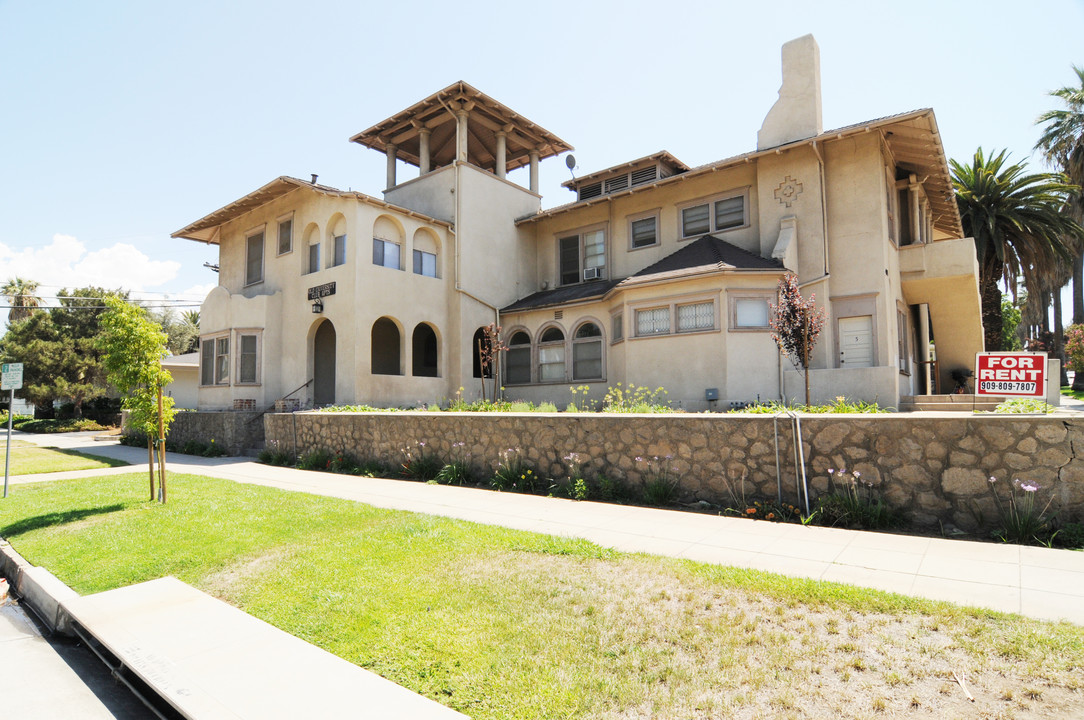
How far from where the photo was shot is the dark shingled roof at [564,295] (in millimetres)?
20870

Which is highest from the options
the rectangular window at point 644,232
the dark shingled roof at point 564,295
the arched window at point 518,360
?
the rectangular window at point 644,232

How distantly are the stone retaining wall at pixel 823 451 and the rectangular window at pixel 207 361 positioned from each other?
46.9ft

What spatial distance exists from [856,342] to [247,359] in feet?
64.3

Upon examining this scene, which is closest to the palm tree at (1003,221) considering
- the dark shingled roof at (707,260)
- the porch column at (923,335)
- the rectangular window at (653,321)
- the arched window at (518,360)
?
the porch column at (923,335)

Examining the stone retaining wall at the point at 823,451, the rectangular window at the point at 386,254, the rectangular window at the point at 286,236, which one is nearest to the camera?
the stone retaining wall at the point at 823,451

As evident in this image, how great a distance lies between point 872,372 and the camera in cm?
1584

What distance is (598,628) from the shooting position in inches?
172

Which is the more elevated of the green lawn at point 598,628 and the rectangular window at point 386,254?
the rectangular window at point 386,254

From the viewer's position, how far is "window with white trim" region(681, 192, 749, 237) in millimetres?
19219

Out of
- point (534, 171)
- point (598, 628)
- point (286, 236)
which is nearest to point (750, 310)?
point (534, 171)

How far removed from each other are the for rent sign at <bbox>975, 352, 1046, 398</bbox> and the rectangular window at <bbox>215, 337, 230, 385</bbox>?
2139 cm

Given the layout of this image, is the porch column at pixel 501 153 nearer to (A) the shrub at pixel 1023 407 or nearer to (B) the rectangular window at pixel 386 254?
(B) the rectangular window at pixel 386 254

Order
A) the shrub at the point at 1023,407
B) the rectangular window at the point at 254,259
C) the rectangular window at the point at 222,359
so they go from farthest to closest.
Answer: the rectangular window at the point at 254,259
the rectangular window at the point at 222,359
the shrub at the point at 1023,407

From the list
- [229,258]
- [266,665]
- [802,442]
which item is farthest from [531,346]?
[266,665]
